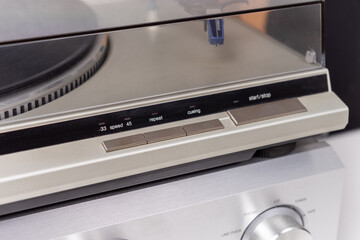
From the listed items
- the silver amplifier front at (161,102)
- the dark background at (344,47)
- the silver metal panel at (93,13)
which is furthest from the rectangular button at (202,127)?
the dark background at (344,47)

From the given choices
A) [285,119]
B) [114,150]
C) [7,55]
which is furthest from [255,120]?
[7,55]

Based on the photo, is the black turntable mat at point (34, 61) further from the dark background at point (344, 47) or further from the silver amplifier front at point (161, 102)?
the dark background at point (344, 47)

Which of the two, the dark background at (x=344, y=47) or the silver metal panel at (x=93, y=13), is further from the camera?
the dark background at (x=344, y=47)

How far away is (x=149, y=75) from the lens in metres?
0.58

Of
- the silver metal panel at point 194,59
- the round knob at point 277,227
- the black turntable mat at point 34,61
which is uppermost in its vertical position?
the black turntable mat at point 34,61

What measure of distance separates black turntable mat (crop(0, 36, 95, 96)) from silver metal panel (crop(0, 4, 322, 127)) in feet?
0.06

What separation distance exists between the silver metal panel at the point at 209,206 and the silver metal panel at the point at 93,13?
7.2 inches

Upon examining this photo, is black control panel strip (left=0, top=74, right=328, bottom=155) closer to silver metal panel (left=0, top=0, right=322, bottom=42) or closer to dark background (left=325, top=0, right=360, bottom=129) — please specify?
silver metal panel (left=0, top=0, right=322, bottom=42)

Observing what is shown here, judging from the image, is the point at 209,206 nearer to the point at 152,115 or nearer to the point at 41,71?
the point at 152,115

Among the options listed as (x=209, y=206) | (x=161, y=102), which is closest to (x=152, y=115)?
(x=161, y=102)

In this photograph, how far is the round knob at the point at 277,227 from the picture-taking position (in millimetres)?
554

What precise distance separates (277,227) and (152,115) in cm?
19

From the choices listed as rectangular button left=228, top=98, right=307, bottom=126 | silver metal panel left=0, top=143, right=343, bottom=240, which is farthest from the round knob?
rectangular button left=228, top=98, right=307, bottom=126

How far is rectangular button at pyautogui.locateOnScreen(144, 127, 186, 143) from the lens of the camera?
0.52 metres
